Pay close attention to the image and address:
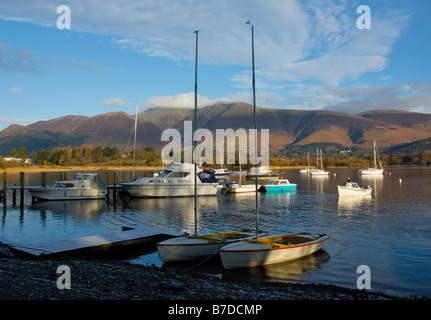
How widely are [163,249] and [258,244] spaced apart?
13.6 ft

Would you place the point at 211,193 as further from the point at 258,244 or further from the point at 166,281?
the point at 166,281

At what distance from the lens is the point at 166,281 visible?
454 inches

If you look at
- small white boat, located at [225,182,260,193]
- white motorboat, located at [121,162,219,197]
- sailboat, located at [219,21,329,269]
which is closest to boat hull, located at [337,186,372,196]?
small white boat, located at [225,182,260,193]

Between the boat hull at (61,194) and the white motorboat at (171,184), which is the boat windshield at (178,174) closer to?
the white motorboat at (171,184)

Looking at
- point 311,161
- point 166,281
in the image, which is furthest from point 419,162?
point 166,281

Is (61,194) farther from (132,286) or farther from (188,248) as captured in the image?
(132,286)

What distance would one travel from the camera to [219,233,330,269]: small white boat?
14.4 meters

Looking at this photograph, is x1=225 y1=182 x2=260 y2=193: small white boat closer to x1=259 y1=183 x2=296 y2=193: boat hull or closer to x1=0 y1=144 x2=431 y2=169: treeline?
x1=259 y1=183 x2=296 y2=193: boat hull

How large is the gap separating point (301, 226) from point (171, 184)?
21.6 m

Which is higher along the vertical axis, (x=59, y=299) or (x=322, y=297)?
(x=59, y=299)

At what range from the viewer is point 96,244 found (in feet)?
54.3

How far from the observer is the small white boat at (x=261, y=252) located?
14.4 m

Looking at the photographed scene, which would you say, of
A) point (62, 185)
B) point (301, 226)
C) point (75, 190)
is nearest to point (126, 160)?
point (62, 185)

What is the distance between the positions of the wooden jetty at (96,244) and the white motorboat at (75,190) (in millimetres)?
22292
